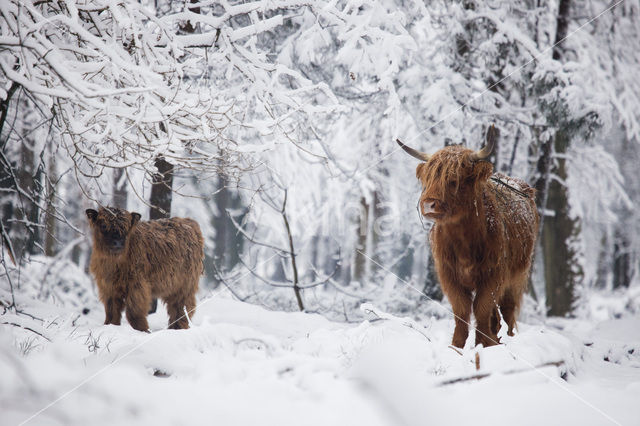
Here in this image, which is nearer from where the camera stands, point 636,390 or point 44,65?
point 636,390

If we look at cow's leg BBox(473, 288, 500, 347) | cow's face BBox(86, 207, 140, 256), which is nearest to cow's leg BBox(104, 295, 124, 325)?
cow's face BBox(86, 207, 140, 256)

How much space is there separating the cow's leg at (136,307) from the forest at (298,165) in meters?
0.47

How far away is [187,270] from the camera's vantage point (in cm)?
550

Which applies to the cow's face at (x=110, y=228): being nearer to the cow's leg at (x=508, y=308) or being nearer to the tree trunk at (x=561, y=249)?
the cow's leg at (x=508, y=308)

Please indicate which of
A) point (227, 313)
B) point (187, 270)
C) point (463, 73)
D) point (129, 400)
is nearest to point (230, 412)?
point (129, 400)

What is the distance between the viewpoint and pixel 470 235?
12.5 feet

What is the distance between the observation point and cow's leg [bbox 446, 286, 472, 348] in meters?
3.97

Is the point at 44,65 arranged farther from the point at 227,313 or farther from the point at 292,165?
the point at 292,165

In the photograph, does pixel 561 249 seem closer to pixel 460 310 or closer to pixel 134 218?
pixel 460 310

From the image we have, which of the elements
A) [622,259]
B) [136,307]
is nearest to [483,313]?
[136,307]

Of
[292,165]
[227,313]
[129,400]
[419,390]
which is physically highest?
[292,165]

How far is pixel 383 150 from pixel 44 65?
255 inches

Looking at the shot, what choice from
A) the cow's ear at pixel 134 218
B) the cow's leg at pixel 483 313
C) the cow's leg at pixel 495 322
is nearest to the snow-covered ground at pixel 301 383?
the cow's leg at pixel 483 313

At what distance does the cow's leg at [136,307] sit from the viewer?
4.86 metres
